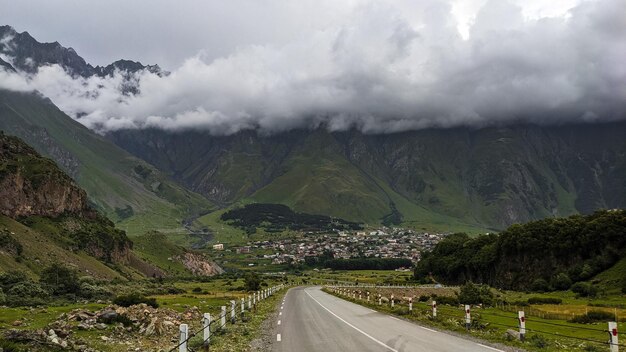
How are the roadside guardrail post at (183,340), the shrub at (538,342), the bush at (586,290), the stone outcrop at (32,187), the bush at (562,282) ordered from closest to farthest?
1. the roadside guardrail post at (183,340)
2. the shrub at (538,342)
3. the bush at (586,290)
4. the bush at (562,282)
5. the stone outcrop at (32,187)

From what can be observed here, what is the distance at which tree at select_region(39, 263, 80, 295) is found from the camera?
65.8m

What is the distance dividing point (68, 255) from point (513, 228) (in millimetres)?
118162

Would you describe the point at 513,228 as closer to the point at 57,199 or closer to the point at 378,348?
the point at 378,348

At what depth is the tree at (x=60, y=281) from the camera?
65.8m

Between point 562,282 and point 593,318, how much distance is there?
56.4 meters

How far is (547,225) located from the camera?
11219cm

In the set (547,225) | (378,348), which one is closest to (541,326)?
(378,348)

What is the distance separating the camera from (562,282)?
298ft

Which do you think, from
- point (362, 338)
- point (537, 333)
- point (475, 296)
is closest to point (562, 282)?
point (475, 296)

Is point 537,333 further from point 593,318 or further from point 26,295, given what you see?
point 26,295

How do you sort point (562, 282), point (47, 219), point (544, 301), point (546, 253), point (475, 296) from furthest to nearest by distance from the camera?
point (47, 219)
point (546, 253)
point (562, 282)
point (544, 301)
point (475, 296)

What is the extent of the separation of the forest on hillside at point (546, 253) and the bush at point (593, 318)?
178ft

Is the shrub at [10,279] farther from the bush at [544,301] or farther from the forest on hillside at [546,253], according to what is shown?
the forest on hillside at [546,253]

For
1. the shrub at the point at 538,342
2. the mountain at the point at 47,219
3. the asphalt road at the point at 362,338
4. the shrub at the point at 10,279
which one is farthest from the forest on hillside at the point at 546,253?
the mountain at the point at 47,219
